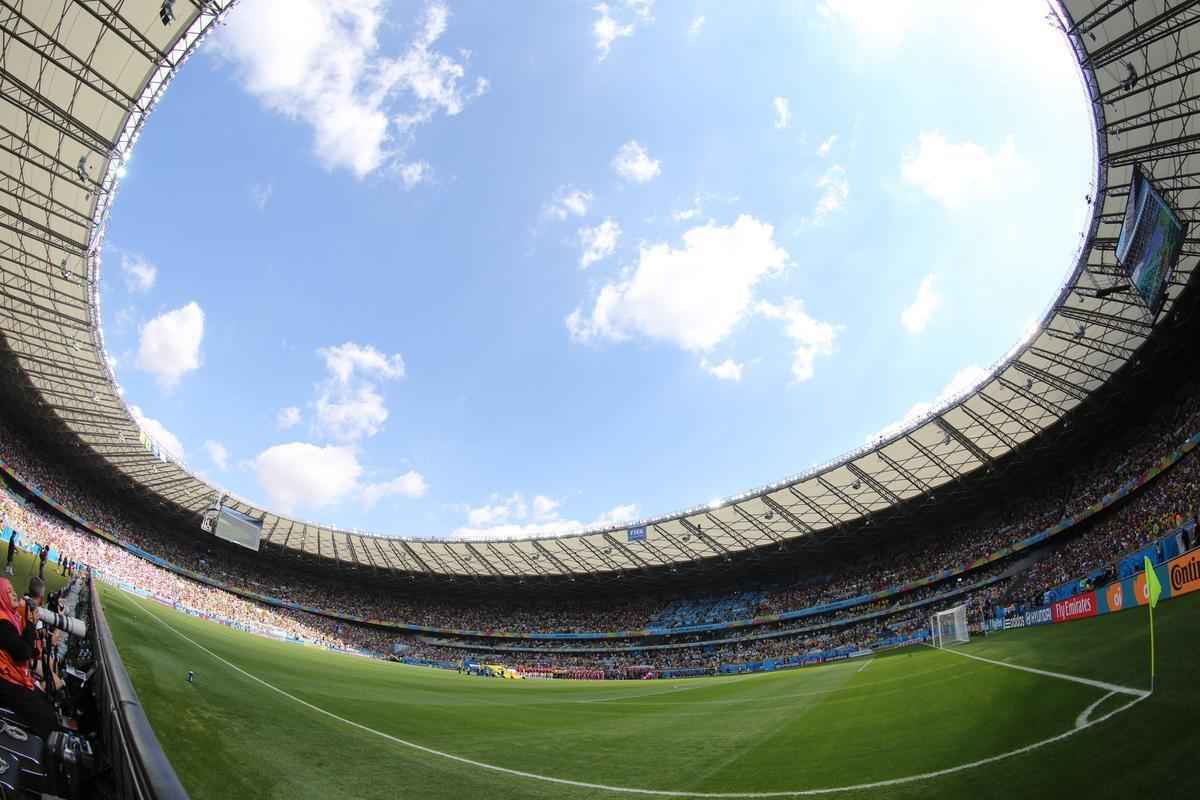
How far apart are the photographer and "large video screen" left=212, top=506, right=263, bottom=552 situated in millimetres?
55216

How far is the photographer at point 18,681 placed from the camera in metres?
4.39

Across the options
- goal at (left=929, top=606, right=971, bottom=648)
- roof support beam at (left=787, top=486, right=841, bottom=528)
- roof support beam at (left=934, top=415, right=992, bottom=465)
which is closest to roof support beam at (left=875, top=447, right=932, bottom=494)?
roof support beam at (left=934, top=415, right=992, bottom=465)

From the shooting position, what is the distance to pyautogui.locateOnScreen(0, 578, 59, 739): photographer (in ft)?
14.4

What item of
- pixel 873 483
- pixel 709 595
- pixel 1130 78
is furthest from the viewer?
pixel 709 595

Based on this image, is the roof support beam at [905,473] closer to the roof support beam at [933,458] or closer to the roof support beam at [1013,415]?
the roof support beam at [933,458]

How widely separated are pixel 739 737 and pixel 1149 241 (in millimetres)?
24978

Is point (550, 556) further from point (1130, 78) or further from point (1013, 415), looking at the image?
point (1130, 78)

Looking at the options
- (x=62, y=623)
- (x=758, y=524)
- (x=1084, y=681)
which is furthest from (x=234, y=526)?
(x=1084, y=681)

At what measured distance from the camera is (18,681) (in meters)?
4.92

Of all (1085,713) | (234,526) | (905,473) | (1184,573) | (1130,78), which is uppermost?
(1130,78)

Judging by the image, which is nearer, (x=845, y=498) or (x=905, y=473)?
(x=905, y=473)

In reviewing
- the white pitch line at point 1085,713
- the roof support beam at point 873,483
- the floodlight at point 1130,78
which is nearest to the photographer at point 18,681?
the white pitch line at point 1085,713

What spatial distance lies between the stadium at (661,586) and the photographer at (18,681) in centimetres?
2

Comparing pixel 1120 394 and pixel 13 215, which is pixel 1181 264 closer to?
pixel 1120 394
